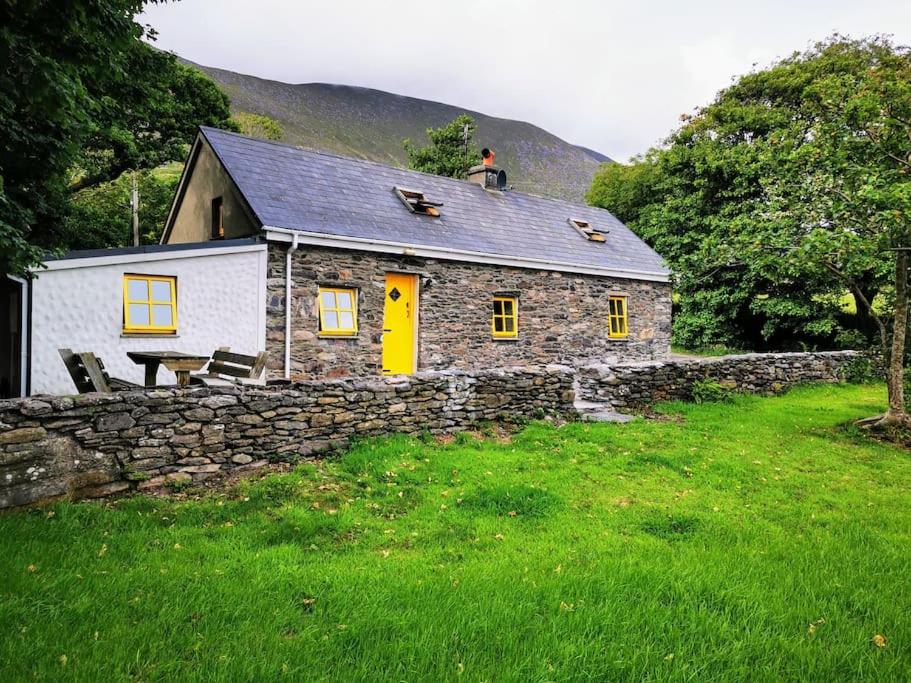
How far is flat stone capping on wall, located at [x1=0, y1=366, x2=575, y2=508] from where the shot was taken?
193 inches

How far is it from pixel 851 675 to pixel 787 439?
6.76 m

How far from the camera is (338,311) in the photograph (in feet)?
38.8

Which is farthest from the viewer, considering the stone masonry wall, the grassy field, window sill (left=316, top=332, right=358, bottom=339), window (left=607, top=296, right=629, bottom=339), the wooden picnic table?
window (left=607, top=296, right=629, bottom=339)

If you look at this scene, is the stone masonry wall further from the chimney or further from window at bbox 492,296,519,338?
the chimney

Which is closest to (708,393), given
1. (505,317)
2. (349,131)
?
(505,317)

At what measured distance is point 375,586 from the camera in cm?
373

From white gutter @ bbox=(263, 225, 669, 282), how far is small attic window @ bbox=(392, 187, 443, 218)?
1854mm

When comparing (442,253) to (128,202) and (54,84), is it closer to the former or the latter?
(54,84)

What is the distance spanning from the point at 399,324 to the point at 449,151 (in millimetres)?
24466

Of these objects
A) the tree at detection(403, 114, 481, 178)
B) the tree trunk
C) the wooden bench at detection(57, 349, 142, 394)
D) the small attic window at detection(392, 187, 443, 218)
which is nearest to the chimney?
the small attic window at detection(392, 187, 443, 218)

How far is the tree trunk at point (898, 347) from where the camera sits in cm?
909

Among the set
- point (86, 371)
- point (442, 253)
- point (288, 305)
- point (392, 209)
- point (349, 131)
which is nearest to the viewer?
point (86, 371)

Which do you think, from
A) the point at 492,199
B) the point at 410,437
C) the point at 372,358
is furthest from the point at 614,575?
the point at 492,199

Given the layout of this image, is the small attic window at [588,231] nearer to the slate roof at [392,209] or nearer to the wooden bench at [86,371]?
the slate roof at [392,209]
